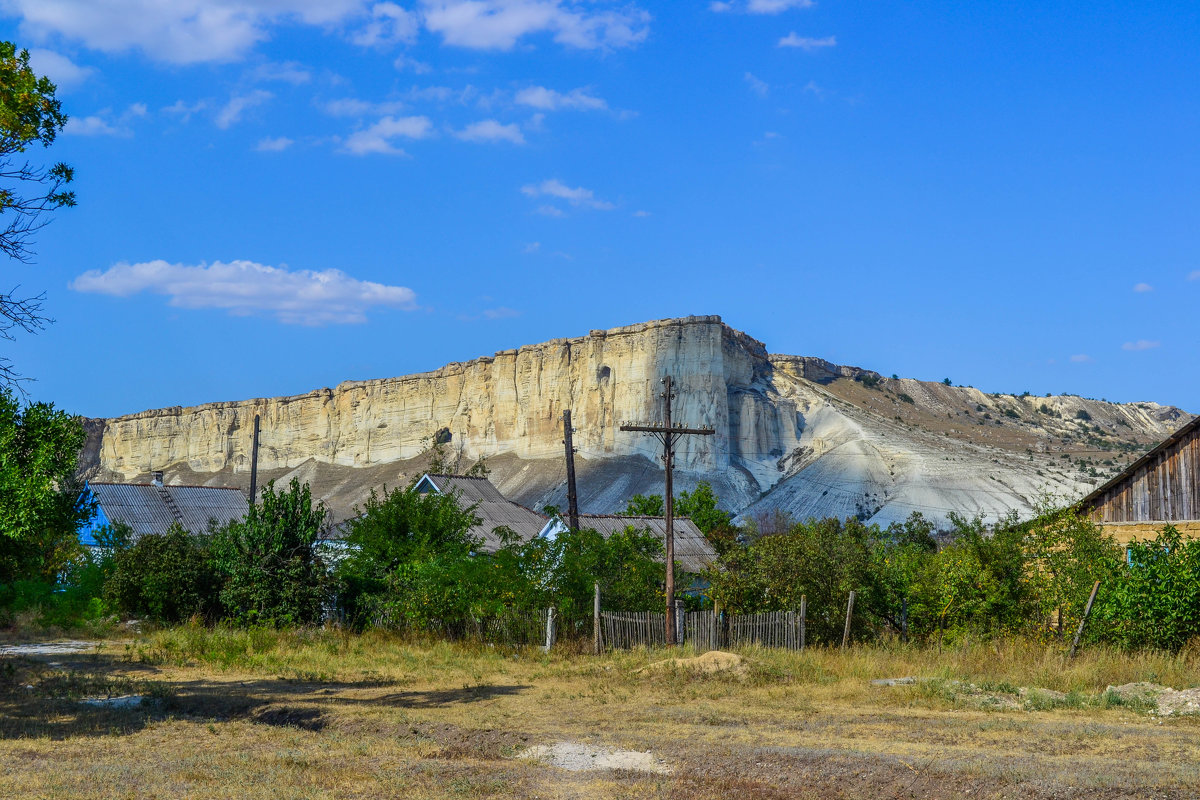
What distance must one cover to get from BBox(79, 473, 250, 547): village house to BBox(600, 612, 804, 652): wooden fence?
86.8 feet

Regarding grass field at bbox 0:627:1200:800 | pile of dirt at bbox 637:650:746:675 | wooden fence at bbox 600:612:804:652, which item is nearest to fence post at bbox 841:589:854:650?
grass field at bbox 0:627:1200:800

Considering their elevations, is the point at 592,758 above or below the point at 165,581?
below

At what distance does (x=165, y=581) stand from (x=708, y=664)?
15.0 m

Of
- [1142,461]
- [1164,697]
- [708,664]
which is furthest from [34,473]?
[1142,461]

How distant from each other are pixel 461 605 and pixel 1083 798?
14.8 m

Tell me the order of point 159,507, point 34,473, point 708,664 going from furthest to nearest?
point 159,507 < point 708,664 < point 34,473

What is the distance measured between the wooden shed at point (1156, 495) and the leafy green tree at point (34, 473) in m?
18.1

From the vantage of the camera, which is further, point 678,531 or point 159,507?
point 159,507

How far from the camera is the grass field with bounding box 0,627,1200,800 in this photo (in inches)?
346

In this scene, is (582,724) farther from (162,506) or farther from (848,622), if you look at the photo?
(162,506)

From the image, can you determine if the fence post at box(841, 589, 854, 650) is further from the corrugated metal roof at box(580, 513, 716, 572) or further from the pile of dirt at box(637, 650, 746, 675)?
the corrugated metal roof at box(580, 513, 716, 572)

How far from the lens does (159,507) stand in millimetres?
43938

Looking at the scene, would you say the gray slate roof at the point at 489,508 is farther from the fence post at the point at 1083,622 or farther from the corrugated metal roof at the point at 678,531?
the fence post at the point at 1083,622

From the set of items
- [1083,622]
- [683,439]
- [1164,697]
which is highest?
[683,439]
